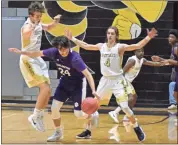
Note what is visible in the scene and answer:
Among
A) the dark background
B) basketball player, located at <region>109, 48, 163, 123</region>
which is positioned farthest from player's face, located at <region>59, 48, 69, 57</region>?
the dark background

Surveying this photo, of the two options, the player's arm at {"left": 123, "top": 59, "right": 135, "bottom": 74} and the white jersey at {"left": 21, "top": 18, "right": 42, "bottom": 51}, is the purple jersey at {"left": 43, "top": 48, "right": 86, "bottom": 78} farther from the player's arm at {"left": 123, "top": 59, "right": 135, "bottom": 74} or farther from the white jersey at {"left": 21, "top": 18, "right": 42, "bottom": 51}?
the player's arm at {"left": 123, "top": 59, "right": 135, "bottom": 74}

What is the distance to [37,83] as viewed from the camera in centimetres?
610

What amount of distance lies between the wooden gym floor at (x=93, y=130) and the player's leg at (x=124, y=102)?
0.12 metres

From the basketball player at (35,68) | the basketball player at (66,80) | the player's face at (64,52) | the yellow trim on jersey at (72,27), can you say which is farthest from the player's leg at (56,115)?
the yellow trim on jersey at (72,27)

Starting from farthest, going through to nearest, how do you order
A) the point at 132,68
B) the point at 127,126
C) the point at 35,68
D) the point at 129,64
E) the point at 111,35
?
the point at 132,68
the point at 129,64
the point at 127,126
the point at 111,35
the point at 35,68

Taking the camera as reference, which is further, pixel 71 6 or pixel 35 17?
pixel 71 6

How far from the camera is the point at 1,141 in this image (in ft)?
19.1

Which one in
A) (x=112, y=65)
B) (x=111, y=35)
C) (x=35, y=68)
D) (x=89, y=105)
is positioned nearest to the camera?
(x=89, y=105)

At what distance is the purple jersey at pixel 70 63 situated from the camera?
5809 mm

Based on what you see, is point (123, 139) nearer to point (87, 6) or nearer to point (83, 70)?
→ point (83, 70)

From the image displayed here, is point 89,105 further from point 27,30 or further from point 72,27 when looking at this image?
point 72,27

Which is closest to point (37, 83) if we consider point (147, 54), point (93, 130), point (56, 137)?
point (56, 137)

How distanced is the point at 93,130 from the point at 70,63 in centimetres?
152

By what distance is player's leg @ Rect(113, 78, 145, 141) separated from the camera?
6.10m
